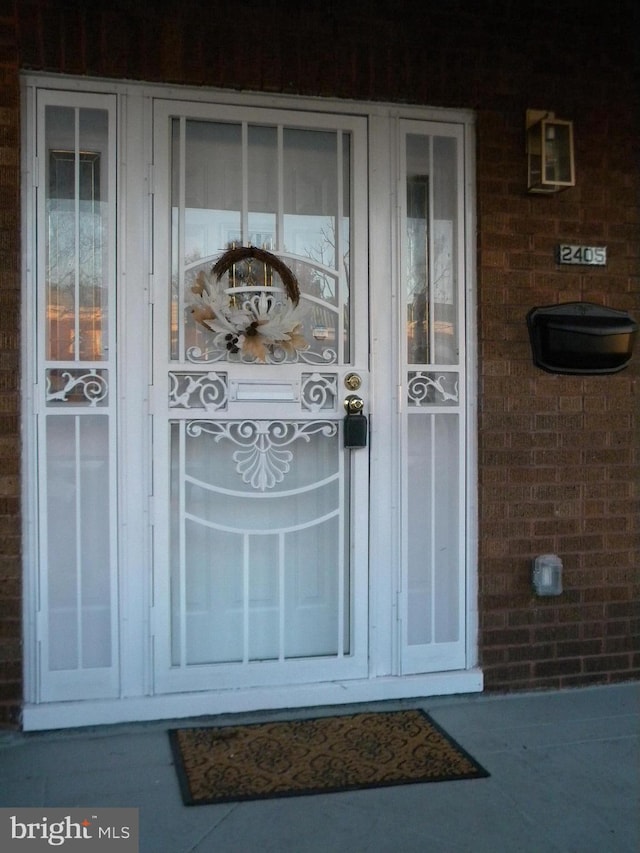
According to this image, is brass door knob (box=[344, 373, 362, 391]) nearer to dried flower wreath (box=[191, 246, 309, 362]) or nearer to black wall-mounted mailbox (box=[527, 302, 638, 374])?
dried flower wreath (box=[191, 246, 309, 362])

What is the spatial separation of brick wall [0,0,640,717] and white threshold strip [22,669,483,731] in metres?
0.28

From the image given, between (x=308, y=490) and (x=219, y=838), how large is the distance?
1.61 m

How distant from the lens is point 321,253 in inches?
163

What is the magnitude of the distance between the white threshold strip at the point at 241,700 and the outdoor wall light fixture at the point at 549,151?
2.38 m

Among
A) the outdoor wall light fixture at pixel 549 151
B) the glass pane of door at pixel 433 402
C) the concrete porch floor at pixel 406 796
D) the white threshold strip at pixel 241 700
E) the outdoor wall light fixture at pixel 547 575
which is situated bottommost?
the concrete porch floor at pixel 406 796

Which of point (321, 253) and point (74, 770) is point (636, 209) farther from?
point (74, 770)

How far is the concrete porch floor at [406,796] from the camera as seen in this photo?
2965 millimetres

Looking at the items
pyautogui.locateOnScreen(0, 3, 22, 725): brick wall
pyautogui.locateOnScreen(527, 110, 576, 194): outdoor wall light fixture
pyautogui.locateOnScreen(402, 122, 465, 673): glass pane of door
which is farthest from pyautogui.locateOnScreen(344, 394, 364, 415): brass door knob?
pyautogui.locateOnScreen(0, 3, 22, 725): brick wall

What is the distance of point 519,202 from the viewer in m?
4.27

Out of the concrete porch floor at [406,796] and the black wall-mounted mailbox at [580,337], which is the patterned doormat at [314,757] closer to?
the concrete porch floor at [406,796]

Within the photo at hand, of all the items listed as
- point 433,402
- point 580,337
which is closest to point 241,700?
point 433,402

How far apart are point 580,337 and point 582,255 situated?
420 millimetres

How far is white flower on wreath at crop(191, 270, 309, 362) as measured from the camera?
3932 mm

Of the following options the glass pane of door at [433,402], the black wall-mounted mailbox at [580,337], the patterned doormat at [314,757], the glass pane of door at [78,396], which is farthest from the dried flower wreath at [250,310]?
the patterned doormat at [314,757]
